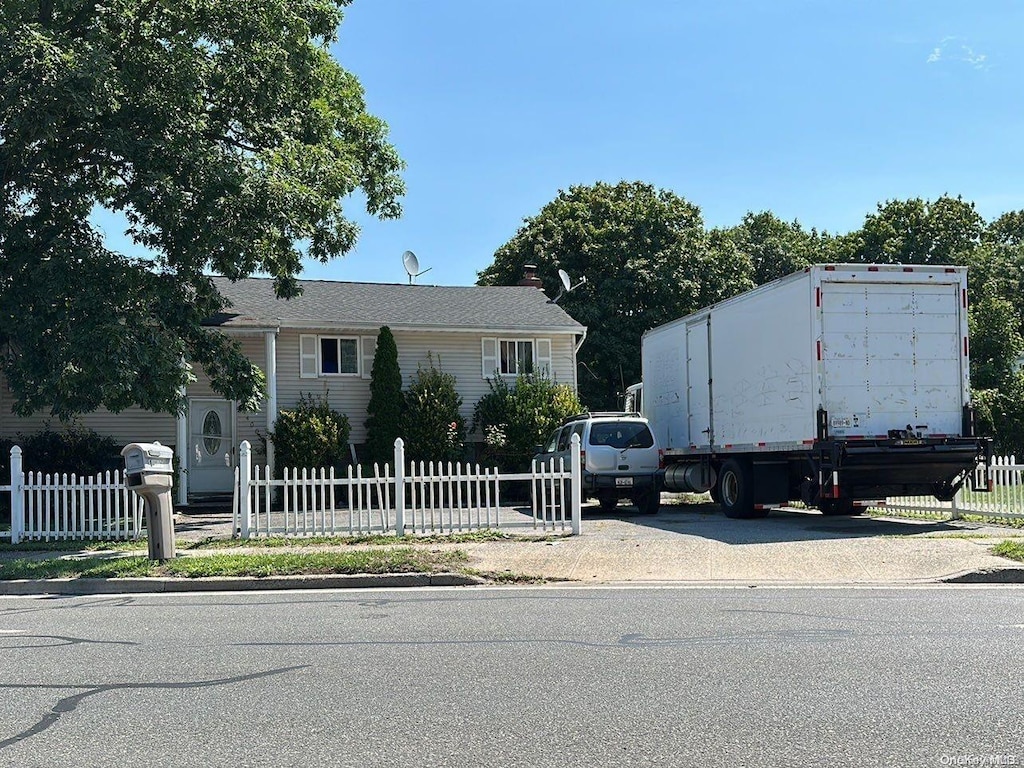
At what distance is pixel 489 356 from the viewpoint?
26.4 m

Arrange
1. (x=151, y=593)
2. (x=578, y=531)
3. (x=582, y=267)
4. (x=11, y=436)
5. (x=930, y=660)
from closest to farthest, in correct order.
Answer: (x=930, y=660), (x=151, y=593), (x=578, y=531), (x=11, y=436), (x=582, y=267)

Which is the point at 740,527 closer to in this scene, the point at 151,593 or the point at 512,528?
the point at 512,528

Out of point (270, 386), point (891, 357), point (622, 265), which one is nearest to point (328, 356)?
point (270, 386)

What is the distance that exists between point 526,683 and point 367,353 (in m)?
19.5

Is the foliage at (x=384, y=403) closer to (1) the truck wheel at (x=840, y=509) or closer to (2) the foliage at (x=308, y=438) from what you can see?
(2) the foliage at (x=308, y=438)

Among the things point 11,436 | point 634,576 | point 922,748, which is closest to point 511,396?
point 11,436

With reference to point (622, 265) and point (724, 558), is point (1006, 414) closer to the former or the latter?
point (622, 265)

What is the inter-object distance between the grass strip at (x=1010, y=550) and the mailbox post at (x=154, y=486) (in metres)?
10.1

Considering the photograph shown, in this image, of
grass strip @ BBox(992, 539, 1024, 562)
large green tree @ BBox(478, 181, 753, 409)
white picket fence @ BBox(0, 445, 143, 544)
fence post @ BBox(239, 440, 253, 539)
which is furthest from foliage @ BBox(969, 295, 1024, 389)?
white picket fence @ BBox(0, 445, 143, 544)

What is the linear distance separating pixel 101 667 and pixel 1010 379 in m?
38.5

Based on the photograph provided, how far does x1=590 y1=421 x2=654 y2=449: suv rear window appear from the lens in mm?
19605

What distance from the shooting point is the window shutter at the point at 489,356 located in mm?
26312

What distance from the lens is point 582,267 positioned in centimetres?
4262

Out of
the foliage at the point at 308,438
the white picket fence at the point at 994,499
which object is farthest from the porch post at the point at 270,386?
the white picket fence at the point at 994,499
